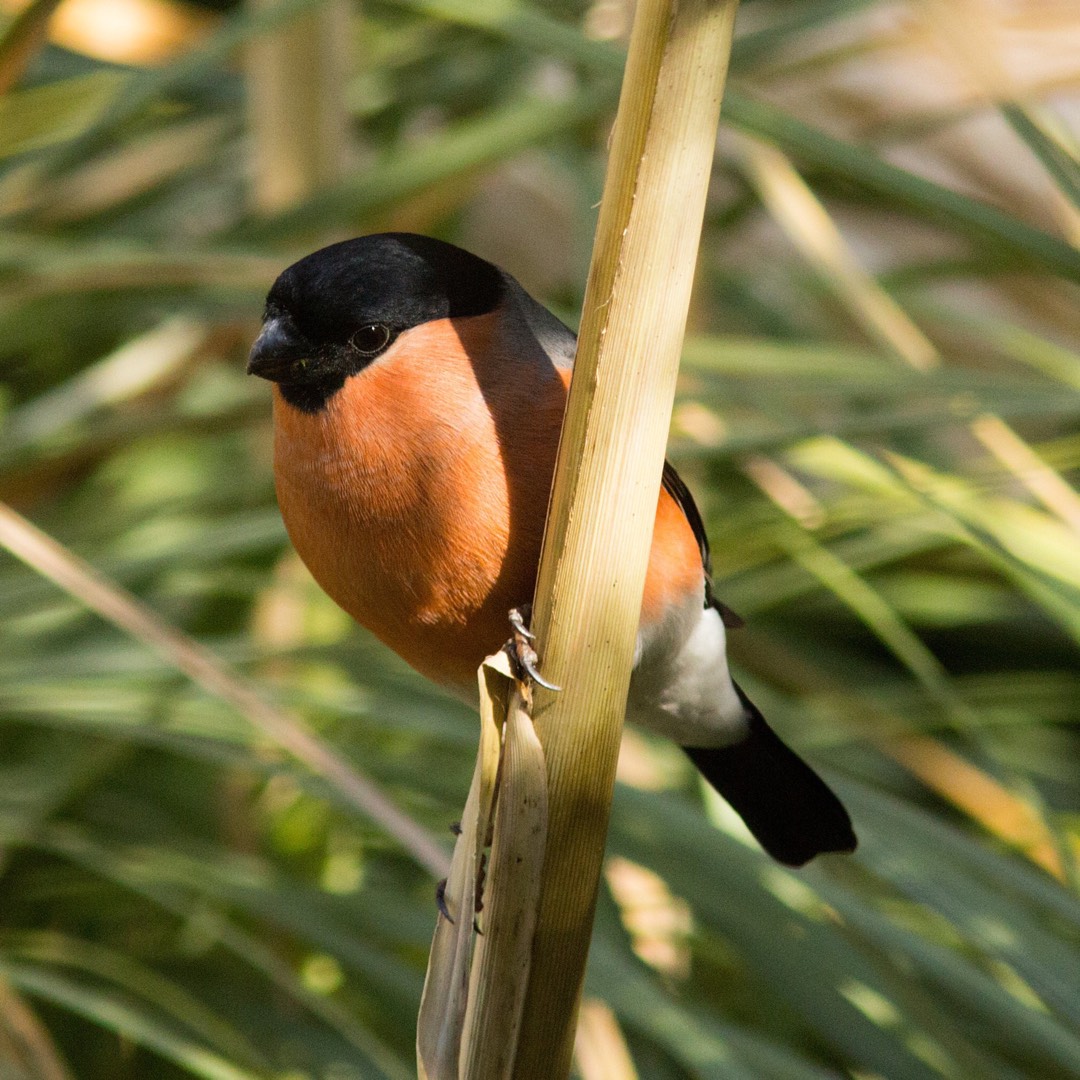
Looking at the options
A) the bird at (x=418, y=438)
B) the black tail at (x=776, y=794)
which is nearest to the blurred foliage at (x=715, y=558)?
the black tail at (x=776, y=794)

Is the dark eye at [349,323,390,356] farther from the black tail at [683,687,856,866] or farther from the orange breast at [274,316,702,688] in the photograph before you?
the black tail at [683,687,856,866]

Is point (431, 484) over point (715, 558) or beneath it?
beneath

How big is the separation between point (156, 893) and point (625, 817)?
46 centimetres

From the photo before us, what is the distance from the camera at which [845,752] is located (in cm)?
197

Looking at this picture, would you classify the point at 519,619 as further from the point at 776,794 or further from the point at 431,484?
the point at 776,794

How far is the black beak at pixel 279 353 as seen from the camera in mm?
951

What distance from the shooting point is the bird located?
0.91 meters

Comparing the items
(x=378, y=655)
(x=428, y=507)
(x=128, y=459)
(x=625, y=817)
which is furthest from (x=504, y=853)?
(x=128, y=459)

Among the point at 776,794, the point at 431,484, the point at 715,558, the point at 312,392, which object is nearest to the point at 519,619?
the point at 431,484

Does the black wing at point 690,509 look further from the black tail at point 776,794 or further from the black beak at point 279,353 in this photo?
the black beak at point 279,353

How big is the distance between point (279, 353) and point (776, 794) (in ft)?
2.17

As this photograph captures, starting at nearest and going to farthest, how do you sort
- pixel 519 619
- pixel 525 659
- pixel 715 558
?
pixel 525 659 < pixel 519 619 < pixel 715 558

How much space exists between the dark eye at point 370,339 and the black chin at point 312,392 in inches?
1.0

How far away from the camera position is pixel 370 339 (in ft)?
3.15
